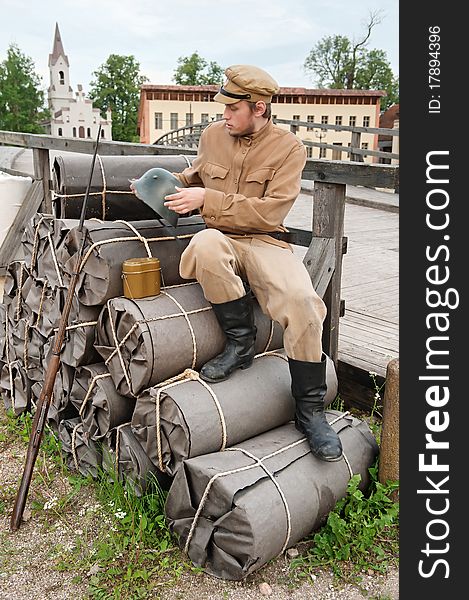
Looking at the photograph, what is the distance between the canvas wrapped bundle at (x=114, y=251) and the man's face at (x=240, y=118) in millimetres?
891

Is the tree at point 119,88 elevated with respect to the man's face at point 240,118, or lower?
elevated

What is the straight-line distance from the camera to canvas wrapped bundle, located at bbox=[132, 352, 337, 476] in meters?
3.54

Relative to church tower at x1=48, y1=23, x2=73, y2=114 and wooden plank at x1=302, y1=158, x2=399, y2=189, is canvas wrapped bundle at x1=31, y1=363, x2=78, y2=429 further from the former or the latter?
church tower at x1=48, y1=23, x2=73, y2=114

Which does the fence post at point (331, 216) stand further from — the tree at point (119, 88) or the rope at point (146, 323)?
the tree at point (119, 88)

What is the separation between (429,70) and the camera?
11.1 ft

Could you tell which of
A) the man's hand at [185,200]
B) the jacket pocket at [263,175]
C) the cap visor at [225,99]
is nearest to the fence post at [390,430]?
the jacket pocket at [263,175]

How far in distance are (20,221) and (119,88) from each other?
191ft

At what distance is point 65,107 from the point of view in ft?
212

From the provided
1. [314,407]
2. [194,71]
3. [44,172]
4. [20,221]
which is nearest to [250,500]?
[314,407]

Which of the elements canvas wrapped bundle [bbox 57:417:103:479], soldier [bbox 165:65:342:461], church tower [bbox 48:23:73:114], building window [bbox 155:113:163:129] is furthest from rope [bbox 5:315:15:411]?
church tower [bbox 48:23:73:114]

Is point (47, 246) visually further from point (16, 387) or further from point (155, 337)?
point (155, 337)

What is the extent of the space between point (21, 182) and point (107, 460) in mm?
3917

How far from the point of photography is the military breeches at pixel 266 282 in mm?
3654

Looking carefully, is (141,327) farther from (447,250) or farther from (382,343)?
(382,343)
